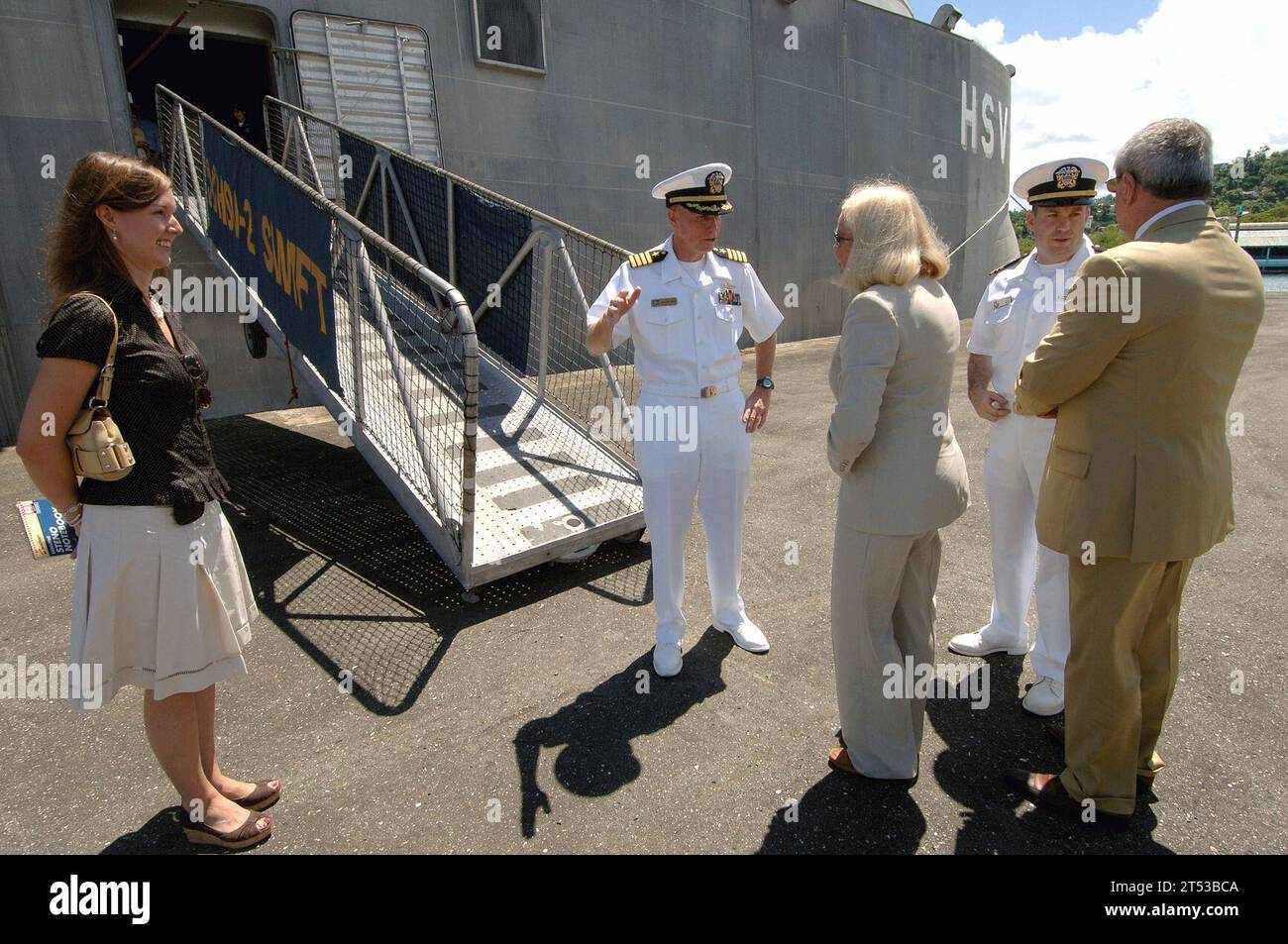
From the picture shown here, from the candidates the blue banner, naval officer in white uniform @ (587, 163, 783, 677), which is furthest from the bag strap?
the blue banner

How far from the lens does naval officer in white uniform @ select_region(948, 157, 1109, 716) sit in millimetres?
2750

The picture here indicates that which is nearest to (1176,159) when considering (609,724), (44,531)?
(609,724)

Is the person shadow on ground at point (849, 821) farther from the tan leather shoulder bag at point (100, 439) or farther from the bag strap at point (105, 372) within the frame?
the bag strap at point (105, 372)

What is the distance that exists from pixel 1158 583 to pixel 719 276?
1.94 meters

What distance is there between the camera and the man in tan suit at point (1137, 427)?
6.15ft

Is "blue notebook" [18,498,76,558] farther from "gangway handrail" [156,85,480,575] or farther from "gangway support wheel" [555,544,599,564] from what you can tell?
"gangway support wheel" [555,544,599,564]

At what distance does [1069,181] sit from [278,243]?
436 cm

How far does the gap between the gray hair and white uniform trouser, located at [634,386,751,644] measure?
161 centimetres

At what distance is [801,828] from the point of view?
2.22 meters

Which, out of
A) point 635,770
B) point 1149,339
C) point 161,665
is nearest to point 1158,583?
point 1149,339

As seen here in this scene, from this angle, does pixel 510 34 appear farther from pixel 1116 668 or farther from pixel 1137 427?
pixel 1116 668

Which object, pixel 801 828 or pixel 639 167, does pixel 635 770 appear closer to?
pixel 801 828

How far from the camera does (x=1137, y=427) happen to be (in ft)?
6.45

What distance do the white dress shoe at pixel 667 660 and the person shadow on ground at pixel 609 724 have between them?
0.11 ft
